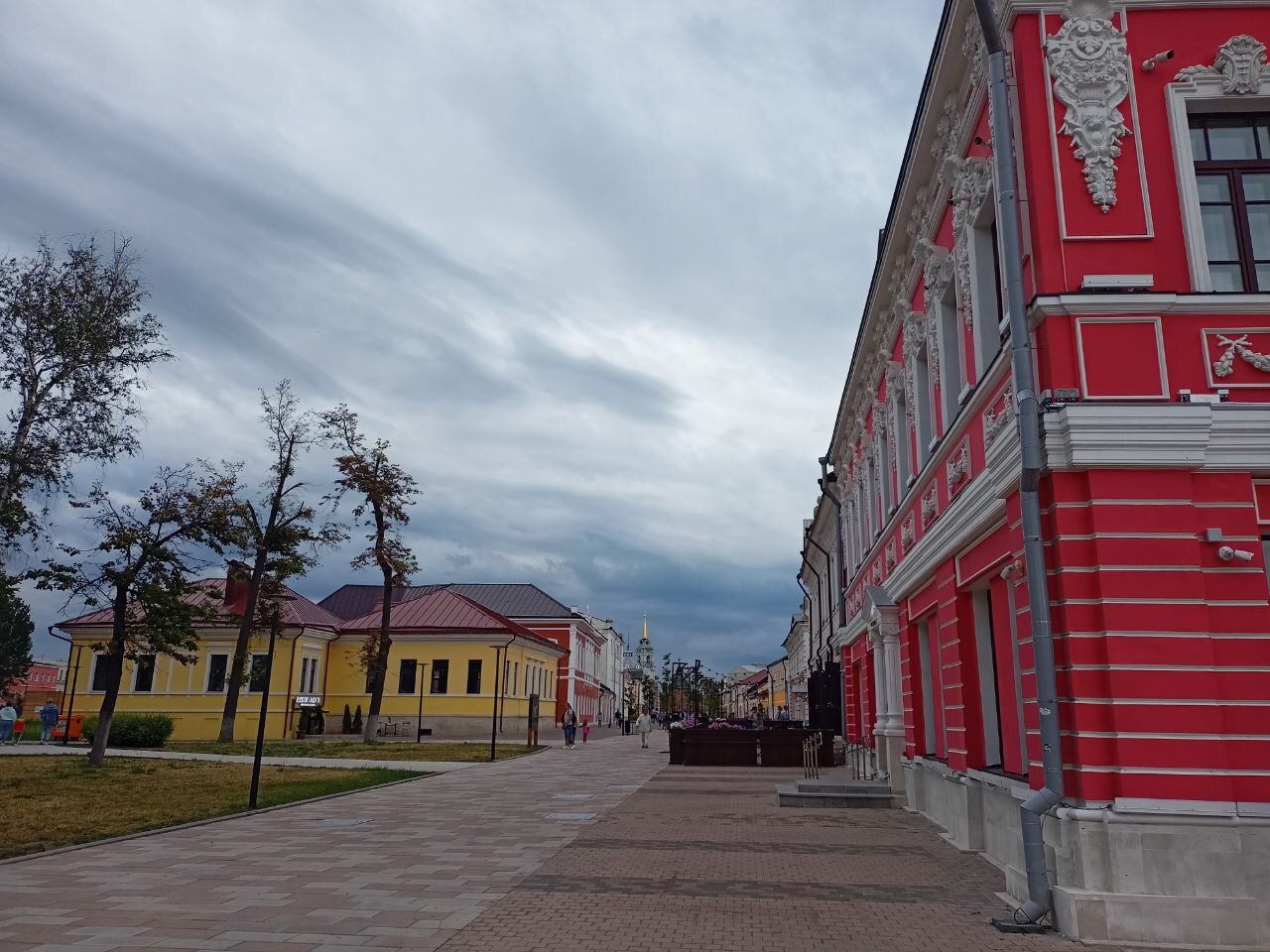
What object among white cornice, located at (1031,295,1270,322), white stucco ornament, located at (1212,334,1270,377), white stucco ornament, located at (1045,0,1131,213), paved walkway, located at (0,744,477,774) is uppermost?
white stucco ornament, located at (1045,0,1131,213)

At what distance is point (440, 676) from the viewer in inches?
1839

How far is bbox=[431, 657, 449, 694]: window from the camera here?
46.5m

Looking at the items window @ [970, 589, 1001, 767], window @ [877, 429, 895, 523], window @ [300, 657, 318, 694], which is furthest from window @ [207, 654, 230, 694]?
window @ [970, 589, 1001, 767]

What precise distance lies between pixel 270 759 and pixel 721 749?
44.8ft

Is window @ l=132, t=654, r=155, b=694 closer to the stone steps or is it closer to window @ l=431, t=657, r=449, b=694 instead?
window @ l=431, t=657, r=449, b=694

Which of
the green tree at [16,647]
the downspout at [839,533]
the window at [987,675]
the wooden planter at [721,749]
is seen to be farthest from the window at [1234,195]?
the green tree at [16,647]

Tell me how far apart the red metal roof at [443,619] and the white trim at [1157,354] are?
41.4m

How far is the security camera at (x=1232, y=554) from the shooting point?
24.3ft

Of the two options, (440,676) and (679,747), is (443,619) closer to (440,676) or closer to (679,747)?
(440,676)

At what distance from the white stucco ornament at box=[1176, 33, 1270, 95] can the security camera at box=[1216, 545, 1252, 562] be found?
434 cm

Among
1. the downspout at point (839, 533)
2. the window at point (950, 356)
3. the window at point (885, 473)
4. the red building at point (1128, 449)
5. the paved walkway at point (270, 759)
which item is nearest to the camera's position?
the red building at point (1128, 449)

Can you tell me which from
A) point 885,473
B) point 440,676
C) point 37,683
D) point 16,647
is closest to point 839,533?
A: point 885,473

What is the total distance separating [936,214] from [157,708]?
138ft

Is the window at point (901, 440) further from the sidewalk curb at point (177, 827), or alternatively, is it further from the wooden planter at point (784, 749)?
the wooden planter at point (784, 749)
